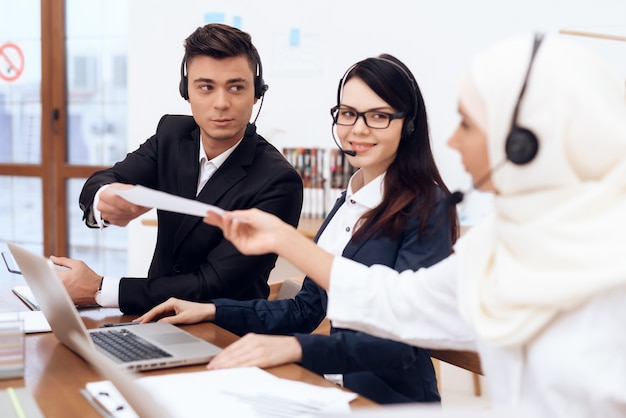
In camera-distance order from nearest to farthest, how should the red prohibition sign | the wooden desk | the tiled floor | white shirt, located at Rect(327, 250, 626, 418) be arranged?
1. white shirt, located at Rect(327, 250, 626, 418)
2. the wooden desk
3. the tiled floor
4. the red prohibition sign

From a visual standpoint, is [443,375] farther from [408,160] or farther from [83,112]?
[83,112]

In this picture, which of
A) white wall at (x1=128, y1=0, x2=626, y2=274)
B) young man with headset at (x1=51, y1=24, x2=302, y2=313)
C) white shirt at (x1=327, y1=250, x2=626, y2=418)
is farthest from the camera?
white wall at (x1=128, y1=0, x2=626, y2=274)

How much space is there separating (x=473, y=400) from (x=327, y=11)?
220 centimetres

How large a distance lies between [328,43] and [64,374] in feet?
9.91

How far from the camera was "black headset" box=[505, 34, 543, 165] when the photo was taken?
93 cm

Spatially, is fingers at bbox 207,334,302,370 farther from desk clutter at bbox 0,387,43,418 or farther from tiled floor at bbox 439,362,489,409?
tiled floor at bbox 439,362,489,409

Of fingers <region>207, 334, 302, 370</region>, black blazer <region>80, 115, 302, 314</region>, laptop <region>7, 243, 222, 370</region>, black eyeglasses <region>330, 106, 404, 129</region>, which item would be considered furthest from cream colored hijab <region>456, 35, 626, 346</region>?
black blazer <region>80, 115, 302, 314</region>

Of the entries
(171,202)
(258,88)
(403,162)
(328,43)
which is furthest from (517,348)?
(328,43)

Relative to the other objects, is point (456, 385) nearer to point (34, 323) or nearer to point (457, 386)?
point (457, 386)

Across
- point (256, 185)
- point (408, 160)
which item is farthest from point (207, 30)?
point (408, 160)

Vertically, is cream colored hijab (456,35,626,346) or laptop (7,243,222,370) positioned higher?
cream colored hijab (456,35,626,346)

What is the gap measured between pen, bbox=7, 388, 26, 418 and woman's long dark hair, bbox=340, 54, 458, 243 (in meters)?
0.84

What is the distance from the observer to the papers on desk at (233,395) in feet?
3.50

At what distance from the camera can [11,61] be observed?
16.7 feet
